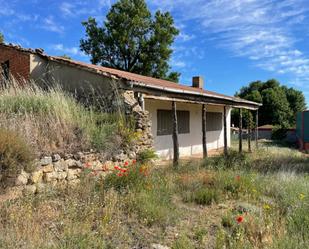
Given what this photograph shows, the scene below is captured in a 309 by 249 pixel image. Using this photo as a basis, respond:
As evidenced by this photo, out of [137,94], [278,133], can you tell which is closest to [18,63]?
[137,94]

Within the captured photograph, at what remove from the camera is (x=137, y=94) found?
9.66m

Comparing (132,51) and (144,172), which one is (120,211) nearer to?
(144,172)

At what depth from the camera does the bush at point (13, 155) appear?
4.82 meters

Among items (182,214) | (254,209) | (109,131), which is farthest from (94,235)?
(109,131)

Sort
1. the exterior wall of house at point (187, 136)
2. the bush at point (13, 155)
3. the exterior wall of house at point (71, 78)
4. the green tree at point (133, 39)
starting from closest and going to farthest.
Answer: the bush at point (13, 155) < the exterior wall of house at point (71, 78) < the exterior wall of house at point (187, 136) < the green tree at point (133, 39)

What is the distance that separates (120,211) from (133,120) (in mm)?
4153

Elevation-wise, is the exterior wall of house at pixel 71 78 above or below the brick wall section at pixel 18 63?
below

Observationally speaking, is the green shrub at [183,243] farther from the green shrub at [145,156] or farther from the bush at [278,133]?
the bush at [278,133]

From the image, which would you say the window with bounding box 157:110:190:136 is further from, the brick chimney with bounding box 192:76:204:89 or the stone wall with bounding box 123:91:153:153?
the brick chimney with bounding box 192:76:204:89

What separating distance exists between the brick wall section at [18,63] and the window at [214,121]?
30.9ft

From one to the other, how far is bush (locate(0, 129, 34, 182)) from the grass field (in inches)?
20.0

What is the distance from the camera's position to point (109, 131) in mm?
7508

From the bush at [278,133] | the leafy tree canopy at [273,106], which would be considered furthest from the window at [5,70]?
the leafy tree canopy at [273,106]

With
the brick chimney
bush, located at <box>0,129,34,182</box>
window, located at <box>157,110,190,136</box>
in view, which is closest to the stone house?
window, located at <box>157,110,190,136</box>
